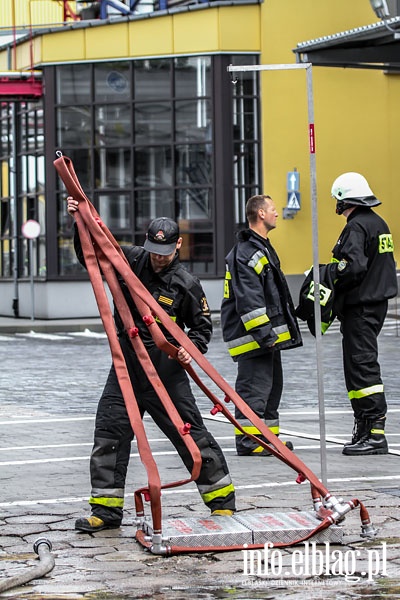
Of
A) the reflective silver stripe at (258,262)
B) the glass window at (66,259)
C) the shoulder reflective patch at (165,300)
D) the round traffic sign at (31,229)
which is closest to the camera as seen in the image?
the shoulder reflective patch at (165,300)

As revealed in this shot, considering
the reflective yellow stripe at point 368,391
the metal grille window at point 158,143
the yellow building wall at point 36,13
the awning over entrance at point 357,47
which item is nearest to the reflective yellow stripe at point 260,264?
the reflective yellow stripe at point 368,391

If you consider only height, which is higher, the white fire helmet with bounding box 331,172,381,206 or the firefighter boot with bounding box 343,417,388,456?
the white fire helmet with bounding box 331,172,381,206

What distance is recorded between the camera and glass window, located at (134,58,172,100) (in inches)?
1355

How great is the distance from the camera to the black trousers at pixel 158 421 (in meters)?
7.58

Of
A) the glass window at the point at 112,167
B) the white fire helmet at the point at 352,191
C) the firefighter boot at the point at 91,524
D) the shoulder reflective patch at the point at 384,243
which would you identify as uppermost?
the glass window at the point at 112,167

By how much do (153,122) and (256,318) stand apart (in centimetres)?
2477

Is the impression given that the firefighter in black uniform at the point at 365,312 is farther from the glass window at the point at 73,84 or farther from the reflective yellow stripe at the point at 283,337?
the glass window at the point at 73,84

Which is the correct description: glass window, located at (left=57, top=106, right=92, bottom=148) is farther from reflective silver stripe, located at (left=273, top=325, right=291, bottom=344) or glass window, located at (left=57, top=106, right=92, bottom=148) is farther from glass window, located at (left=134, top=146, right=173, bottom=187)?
reflective silver stripe, located at (left=273, top=325, right=291, bottom=344)

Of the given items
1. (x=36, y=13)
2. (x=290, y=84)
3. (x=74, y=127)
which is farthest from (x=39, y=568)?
(x=36, y=13)

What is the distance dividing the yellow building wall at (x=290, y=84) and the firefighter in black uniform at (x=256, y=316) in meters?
23.3

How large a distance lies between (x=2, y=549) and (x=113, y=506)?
2.49 ft

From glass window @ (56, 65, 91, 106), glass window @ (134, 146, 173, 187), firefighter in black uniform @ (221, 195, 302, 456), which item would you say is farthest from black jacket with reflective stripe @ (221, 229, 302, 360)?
glass window @ (56, 65, 91, 106)

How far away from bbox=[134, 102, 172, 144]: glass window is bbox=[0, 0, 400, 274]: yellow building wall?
1.30 m

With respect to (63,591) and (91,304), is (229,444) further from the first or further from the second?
(91,304)
